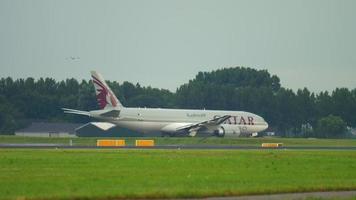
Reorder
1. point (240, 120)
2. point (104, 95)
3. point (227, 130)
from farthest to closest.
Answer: point (240, 120) < point (227, 130) < point (104, 95)

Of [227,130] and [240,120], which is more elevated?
[240,120]

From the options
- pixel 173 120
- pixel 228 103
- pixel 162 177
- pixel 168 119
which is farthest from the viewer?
pixel 228 103

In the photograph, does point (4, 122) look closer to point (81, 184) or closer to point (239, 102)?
point (239, 102)

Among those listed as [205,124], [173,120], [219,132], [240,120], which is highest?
[240,120]

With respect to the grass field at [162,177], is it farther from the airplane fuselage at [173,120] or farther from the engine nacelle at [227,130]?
the engine nacelle at [227,130]

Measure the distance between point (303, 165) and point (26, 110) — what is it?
11895cm

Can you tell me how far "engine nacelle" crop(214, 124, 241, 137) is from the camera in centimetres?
11262

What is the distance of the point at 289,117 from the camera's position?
6339 inches

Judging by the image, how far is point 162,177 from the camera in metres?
36.5

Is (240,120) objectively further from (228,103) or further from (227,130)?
(228,103)

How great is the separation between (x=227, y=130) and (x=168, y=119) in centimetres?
943

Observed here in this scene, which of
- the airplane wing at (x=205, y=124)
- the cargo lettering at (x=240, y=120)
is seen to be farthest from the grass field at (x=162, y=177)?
the cargo lettering at (x=240, y=120)

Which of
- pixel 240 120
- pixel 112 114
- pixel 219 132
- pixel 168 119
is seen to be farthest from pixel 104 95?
pixel 240 120

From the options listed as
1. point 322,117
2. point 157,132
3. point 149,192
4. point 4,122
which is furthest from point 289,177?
point 322,117
